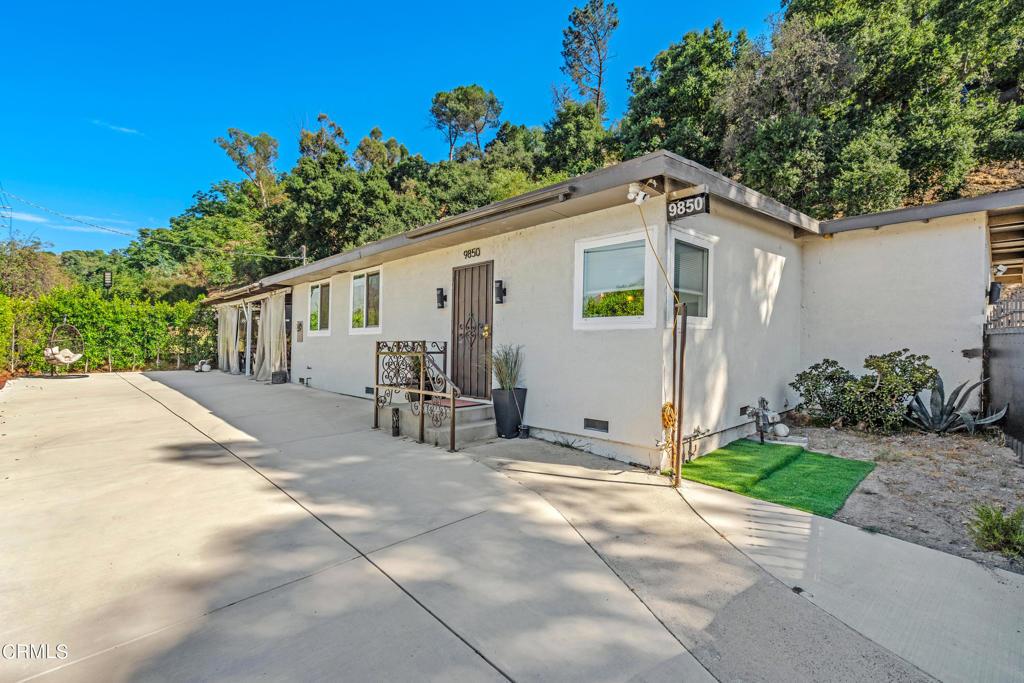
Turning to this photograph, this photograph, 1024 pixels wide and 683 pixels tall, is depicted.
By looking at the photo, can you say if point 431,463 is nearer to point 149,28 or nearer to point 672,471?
point 672,471

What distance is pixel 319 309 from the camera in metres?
10.9

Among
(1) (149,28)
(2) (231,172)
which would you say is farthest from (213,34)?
(2) (231,172)

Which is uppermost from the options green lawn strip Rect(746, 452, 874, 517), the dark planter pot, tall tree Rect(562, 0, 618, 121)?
tall tree Rect(562, 0, 618, 121)

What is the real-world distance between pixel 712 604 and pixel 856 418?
502 centimetres

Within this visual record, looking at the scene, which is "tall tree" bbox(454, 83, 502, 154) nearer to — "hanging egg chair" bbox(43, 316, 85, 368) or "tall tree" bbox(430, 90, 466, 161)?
"tall tree" bbox(430, 90, 466, 161)

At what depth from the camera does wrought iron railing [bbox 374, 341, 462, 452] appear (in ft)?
17.5

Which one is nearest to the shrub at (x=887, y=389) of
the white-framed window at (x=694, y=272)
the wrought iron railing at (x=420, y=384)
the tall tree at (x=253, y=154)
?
the white-framed window at (x=694, y=272)

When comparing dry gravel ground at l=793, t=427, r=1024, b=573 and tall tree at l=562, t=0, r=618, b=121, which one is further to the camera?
tall tree at l=562, t=0, r=618, b=121

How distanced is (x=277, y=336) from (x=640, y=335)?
10419mm

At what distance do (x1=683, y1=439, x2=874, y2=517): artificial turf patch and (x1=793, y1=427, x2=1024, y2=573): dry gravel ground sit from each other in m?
0.13

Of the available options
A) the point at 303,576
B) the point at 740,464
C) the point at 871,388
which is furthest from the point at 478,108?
the point at 303,576

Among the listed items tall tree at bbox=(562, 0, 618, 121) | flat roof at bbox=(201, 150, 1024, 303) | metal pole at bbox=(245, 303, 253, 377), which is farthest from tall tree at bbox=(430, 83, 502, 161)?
flat roof at bbox=(201, 150, 1024, 303)

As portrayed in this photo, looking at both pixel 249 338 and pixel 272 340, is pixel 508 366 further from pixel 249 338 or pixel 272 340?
pixel 249 338

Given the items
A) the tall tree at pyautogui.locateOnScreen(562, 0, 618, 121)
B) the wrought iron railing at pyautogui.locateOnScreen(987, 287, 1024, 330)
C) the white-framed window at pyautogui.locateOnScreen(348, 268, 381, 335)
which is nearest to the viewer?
the wrought iron railing at pyautogui.locateOnScreen(987, 287, 1024, 330)
